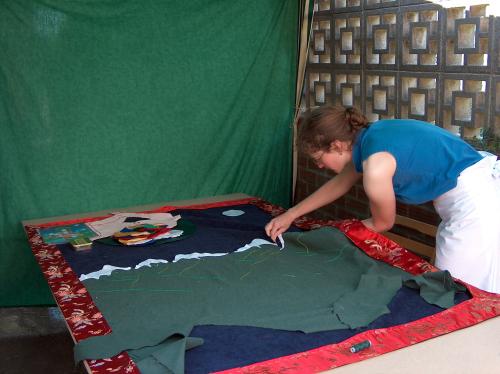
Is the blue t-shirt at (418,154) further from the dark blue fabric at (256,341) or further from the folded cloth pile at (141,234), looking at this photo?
the folded cloth pile at (141,234)

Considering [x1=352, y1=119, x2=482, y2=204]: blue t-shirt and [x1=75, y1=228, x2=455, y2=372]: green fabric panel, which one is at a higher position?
[x1=352, y1=119, x2=482, y2=204]: blue t-shirt

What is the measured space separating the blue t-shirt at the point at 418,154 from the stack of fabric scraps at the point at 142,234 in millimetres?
1022

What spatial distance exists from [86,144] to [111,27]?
0.73 meters

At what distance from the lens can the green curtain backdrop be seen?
11.5ft

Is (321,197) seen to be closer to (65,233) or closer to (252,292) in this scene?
(252,292)

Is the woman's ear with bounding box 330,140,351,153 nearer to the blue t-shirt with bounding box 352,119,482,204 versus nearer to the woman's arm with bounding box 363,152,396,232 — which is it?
the blue t-shirt with bounding box 352,119,482,204

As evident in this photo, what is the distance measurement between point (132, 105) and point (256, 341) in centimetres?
241

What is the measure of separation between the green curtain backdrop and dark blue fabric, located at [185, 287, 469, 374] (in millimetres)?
2178

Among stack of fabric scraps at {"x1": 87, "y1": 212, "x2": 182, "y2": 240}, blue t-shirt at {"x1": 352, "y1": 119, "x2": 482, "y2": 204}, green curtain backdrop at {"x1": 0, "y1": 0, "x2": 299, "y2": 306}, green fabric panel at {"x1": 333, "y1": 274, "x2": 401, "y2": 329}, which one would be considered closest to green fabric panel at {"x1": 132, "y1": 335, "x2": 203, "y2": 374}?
green fabric panel at {"x1": 333, "y1": 274, "x2": 401, "y2": 329}

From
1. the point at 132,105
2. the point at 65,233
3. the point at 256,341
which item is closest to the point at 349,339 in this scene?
the point at 256,341

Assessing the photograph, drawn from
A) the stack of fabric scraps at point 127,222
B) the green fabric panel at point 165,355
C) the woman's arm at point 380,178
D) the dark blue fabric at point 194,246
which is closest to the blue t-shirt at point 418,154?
the woman's arm at point 380,178

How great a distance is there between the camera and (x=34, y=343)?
11.9ft

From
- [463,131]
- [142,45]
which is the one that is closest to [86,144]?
[142,45]

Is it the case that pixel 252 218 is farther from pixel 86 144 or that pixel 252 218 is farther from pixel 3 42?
pixel 3 42
